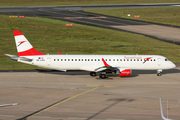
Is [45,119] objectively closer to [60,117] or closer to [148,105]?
[60,117]

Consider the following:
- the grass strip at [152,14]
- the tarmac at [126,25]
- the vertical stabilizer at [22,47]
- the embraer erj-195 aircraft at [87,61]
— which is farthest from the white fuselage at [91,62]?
the grass strip at [152,14]

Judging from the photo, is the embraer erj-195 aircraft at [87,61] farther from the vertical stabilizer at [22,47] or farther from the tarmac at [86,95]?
the tarmac at [86,95]

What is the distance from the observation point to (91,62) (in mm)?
48469

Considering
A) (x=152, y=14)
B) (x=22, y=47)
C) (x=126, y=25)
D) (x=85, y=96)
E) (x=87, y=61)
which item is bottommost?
(x=85, y=96)

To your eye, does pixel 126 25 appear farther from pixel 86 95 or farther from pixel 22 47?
pixel 86 95

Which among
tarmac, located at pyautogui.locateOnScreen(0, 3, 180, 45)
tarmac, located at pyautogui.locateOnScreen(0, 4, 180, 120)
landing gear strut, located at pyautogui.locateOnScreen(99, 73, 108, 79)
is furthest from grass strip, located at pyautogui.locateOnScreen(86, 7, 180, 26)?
landing gear strut, located at pyautogui.locateOnScreen(99, 73, 108, 79)

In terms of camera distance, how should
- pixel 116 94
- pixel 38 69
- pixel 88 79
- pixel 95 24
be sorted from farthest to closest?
pixel 95 24
pixel 38 69
pixel 88 79
pixel 116 94

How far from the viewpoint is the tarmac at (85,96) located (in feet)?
99.0

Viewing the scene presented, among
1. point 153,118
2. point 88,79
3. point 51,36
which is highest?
point 51,36

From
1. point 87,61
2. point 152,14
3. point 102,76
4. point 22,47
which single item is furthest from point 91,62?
point 152,14

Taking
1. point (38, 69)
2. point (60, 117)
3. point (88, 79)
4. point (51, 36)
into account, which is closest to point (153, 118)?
point (60, 117)

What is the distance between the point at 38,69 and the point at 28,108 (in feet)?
81.0

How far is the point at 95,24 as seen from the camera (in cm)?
10638

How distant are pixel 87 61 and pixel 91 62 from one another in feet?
2.30
